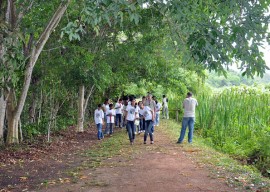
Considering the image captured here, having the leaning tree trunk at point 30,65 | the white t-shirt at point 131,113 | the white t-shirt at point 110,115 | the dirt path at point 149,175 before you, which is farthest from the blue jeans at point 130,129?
the leaning tree trunk at point 30,65

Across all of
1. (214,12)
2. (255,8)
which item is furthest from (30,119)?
(255,8)

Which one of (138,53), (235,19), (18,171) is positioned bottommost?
(18,171)

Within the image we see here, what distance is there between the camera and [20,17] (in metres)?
11.8

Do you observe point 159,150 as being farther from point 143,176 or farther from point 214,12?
point 214,12

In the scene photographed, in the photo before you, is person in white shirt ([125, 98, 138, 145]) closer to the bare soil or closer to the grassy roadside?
the bare soil

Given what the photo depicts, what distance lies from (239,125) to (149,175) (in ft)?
23.5

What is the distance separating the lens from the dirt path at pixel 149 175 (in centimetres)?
751

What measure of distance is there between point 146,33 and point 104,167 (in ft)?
26.0

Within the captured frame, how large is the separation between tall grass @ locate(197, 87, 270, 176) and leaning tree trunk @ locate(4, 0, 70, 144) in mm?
7209

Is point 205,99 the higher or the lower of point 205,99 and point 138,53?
the lower

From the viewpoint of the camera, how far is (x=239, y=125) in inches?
574

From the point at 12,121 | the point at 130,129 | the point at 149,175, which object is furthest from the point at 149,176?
the point at 12,121

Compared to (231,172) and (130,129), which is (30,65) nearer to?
(130,129)

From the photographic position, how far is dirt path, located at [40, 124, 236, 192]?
751 cm
